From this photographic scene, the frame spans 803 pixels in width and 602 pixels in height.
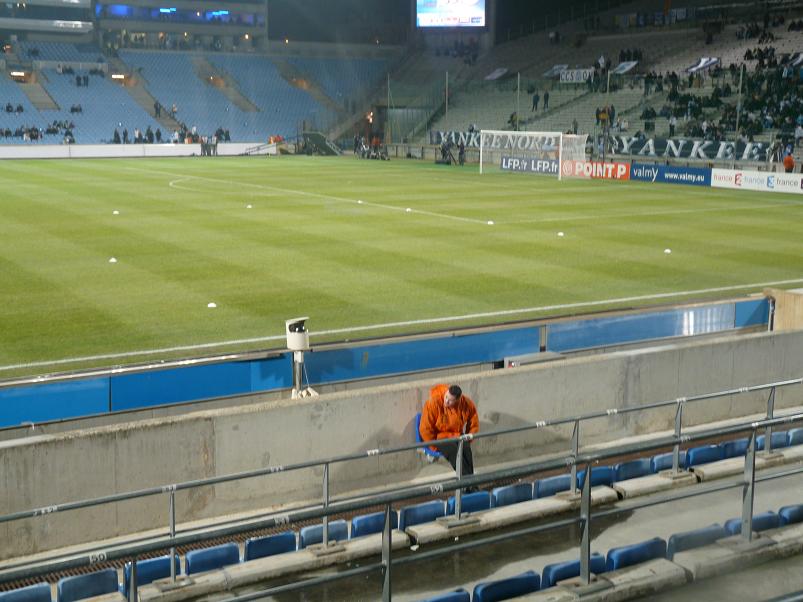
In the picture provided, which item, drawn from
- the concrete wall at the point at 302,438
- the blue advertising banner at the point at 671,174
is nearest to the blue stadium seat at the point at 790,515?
the concrete wall at the point at 302,438

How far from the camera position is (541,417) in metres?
12.4

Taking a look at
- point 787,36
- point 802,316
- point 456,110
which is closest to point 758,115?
point 787,36

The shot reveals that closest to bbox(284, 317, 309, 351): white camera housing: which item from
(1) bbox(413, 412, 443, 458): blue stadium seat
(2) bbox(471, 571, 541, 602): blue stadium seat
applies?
(1) bbox(413, 412, 443, 458): blue stadium seat

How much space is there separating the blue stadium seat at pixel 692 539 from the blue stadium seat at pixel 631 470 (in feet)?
8.24

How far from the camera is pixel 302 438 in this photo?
36.0 ft

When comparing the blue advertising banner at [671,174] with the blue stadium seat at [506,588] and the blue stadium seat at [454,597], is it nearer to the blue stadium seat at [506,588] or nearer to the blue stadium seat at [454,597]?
the blue stadium seat at [506,588]

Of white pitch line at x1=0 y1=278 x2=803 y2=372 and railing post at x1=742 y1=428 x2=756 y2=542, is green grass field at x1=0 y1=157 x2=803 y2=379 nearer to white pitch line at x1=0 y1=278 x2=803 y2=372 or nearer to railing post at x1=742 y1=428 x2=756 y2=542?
white pitch line at x1=0 y1=278 x2=803 y2=372

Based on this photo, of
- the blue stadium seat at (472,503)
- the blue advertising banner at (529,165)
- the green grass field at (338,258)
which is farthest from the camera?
the blue advertising banner at (529,165)

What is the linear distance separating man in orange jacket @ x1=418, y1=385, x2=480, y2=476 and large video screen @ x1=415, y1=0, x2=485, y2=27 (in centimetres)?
7027

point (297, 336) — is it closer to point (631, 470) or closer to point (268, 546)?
point (631, 470)

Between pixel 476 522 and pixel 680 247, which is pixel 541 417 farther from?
pixel 680 247

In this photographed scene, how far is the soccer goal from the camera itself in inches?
1996

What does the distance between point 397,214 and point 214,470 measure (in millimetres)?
23103

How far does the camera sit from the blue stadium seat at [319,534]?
28.4ft
